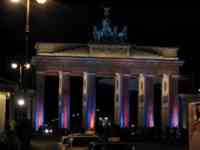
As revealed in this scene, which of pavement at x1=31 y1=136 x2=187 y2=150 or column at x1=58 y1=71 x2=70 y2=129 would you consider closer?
pavement at x1=31 y1=136 x2=187 y2=150

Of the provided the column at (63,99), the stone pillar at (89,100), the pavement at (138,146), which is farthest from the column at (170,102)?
the pavement at (138,146)

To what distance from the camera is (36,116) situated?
258ft

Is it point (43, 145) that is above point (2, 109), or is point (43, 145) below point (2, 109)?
below

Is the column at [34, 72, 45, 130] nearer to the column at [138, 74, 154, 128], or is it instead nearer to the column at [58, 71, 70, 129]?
the column at [58, 71, 70, 129]

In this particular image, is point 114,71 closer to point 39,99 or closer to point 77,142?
point 39,99

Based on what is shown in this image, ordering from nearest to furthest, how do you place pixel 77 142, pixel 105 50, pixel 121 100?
pixel 77 142 → pixel 105 50 → pixel 121 100

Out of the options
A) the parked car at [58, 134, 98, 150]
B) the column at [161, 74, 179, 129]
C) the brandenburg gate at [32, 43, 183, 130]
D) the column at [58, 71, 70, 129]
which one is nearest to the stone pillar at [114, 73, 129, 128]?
the brandenburg gate at [32, 43, 183, 130]

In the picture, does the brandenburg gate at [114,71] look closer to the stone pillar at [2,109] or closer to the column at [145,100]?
the column at [145,100]

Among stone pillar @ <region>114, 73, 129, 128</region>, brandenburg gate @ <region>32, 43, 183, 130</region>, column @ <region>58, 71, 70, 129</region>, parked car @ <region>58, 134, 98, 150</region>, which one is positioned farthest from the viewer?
stone pillar @ <region>114, 73, 129, 128</region>

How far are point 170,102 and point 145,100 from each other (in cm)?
344

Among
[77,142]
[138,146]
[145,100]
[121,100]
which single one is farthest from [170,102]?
[77,142]

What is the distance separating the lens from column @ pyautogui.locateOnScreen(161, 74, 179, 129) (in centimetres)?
8100

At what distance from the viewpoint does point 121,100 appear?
8169 centimetres

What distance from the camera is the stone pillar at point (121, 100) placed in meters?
81.2
